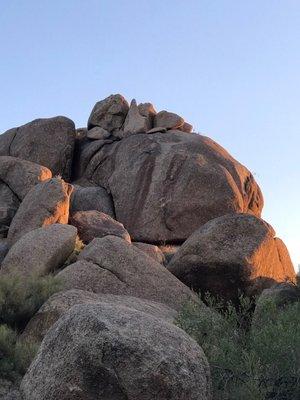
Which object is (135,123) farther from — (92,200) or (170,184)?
(92,200)

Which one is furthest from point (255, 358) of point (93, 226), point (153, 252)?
point (93, 226)

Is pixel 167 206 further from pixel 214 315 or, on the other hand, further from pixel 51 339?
pixel 51 339

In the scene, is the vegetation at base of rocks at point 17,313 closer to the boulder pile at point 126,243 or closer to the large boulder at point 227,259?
the boulder pile at point 126,243

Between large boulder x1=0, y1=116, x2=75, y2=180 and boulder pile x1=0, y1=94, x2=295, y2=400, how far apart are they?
0.06m

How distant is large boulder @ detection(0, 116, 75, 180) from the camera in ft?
124

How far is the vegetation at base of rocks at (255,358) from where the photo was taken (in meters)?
9.05

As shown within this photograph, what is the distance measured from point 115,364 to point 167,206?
83.1ft

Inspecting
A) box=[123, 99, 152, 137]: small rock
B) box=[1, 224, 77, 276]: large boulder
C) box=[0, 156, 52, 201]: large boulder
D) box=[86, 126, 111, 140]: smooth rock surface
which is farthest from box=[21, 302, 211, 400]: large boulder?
box=[86, 126, 111, 140]: smooth rock surface

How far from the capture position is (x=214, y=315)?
11969 mm

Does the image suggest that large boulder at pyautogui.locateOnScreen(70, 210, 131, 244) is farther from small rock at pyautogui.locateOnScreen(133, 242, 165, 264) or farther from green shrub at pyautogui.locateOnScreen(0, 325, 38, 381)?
green shrub at pyautogui.locateOnScreen(0, 325, 38, 381)

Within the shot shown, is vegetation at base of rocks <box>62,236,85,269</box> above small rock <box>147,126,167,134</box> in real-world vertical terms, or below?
below

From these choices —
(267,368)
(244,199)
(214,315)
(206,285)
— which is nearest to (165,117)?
(244,199)

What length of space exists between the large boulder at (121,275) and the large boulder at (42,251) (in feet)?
5.72

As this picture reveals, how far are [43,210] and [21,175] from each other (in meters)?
6.09
